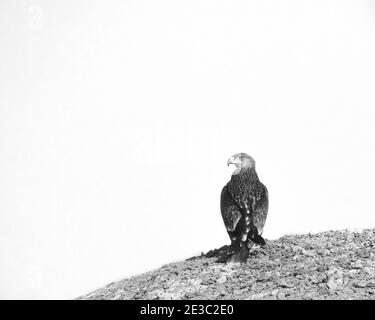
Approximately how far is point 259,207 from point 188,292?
365cm

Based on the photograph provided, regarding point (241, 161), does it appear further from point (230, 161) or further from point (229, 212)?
point (229, 212)

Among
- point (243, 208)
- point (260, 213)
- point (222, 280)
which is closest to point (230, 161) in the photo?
point (243, 208)

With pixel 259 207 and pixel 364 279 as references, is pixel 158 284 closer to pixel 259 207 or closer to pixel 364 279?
pixel 259 207

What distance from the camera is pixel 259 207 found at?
1576cm

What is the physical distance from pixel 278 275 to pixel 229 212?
267cm

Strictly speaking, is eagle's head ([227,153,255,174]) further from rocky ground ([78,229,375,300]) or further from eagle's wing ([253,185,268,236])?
rocky ground ([78,229,375,300])

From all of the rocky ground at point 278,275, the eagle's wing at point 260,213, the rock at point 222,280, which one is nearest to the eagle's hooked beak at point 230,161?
the eagle's wing at point 260,213

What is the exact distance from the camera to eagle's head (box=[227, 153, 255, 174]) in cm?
1653

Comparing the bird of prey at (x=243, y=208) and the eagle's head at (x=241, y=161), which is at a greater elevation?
the eagle's head at (x=241, y=161)

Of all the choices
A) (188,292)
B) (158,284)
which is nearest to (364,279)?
(188,292)

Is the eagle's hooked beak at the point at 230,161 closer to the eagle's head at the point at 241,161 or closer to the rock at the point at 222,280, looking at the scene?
the eagle's head at the point at 241,161

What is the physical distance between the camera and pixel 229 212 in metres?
15.7

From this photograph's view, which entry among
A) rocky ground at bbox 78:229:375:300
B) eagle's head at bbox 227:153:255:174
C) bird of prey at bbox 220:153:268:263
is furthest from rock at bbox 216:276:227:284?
eagle's head at bbox 227:153:255:174

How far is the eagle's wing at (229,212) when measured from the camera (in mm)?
15484
